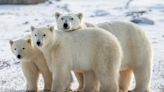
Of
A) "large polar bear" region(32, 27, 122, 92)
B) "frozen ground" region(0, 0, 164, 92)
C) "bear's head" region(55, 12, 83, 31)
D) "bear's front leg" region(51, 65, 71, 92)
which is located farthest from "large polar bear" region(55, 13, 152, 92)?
"frozen ground" region(0, 0, 164, 92)

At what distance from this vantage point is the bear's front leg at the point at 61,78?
7.94 metres

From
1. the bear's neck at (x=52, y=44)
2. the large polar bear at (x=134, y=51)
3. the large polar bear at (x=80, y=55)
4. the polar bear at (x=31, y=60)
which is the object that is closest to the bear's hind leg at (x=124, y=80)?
the large polar bear at (x=134, y=51)

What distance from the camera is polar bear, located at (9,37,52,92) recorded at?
8598 millimetres

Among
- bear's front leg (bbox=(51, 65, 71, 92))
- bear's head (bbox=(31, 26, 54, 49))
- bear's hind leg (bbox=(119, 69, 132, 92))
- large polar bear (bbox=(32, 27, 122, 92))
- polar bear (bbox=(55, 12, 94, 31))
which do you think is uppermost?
polar bear (bbox=(55, 12, 94, 31))

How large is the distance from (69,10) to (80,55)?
15.1 meters

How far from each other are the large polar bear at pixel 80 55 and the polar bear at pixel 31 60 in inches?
17.9

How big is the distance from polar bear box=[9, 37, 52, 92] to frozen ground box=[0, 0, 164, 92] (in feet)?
3.90

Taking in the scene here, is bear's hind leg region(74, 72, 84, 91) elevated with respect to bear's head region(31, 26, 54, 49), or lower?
lower

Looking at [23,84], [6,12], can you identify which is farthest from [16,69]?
[6,12]

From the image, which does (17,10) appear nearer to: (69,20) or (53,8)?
(53,8)

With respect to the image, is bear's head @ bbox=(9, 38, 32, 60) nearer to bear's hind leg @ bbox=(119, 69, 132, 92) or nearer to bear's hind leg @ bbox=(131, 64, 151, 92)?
bear's hind leg @ bbox=(119, 69, 132, 92)

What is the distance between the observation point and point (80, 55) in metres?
8.09

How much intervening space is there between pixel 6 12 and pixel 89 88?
16128mm

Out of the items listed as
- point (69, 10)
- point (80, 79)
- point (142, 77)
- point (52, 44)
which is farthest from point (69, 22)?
point (69, 10)
